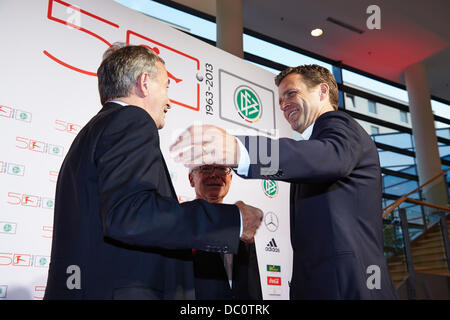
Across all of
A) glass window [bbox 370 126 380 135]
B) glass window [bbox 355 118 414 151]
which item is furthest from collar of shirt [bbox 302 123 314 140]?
glass window [bbox 370 126 380 135]

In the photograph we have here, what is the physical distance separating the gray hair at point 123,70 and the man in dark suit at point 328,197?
0.61 m

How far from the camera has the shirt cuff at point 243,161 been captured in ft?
4.13

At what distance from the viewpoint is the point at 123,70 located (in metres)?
1.70

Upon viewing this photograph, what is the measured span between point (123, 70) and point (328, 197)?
992 millimetres

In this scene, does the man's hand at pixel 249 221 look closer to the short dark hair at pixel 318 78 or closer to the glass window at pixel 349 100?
the short dark hair at pixel 318 78

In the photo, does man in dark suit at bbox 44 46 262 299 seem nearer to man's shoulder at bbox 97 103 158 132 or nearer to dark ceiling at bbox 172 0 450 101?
man's shoulder at bbox 97 103 158 132

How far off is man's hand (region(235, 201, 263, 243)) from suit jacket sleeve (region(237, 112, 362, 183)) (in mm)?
193

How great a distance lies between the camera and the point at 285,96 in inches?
85.3

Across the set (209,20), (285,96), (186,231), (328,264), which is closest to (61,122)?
(285,96)

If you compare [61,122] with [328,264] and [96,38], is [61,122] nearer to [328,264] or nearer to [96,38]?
[96,38]

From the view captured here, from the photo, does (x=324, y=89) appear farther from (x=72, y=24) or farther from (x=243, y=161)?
(x=72, y=24)

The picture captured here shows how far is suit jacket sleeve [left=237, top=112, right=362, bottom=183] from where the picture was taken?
1.27 metres

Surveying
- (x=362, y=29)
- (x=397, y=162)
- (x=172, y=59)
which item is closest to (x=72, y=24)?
(x=172, y=59)
